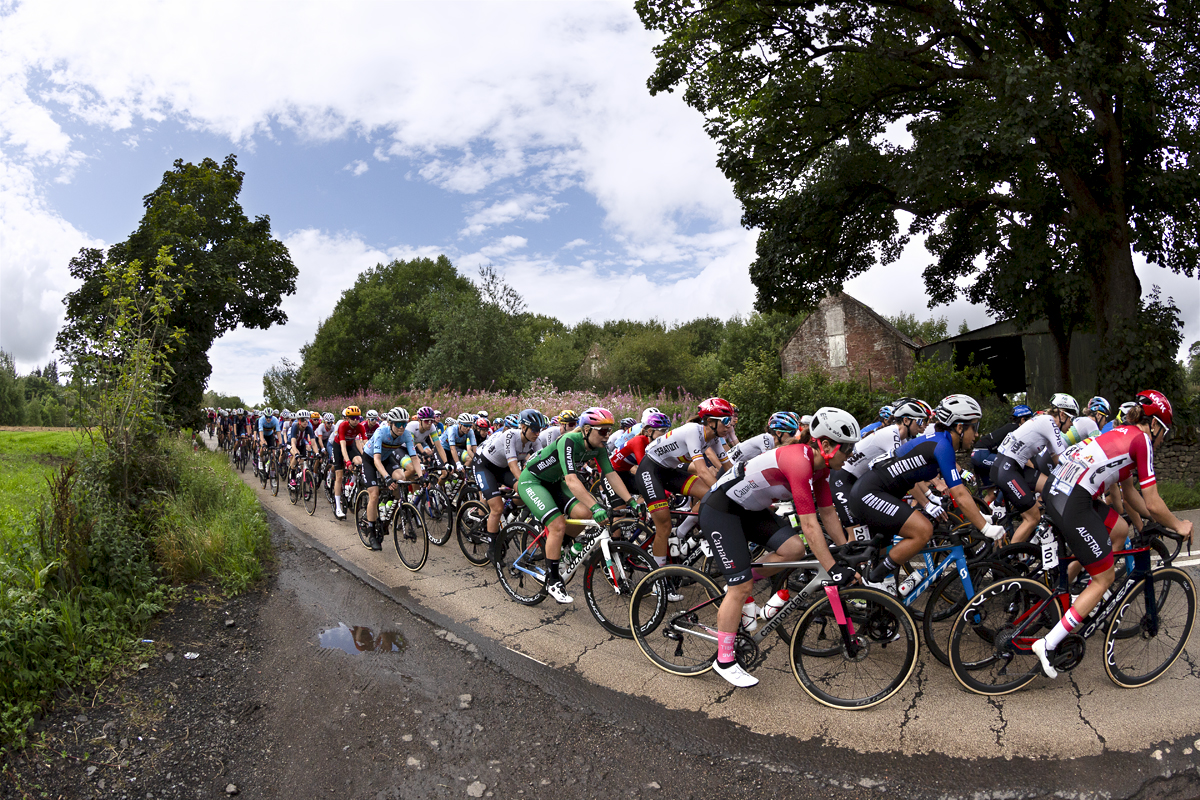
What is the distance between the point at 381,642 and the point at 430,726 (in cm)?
160

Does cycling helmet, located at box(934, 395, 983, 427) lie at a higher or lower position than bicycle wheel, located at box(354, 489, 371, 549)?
higher

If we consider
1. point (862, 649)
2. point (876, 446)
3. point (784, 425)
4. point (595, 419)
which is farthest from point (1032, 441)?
point (595, 419)

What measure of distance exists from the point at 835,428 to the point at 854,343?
2828 centimetres

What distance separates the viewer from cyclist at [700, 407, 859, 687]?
4.08 meters

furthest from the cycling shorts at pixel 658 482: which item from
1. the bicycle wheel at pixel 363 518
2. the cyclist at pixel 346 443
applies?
the cyclist at pixel 346 443

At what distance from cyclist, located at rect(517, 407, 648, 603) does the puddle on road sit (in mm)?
1399

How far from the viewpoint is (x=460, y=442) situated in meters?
10.5

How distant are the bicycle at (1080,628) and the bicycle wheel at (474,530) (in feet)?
17.0

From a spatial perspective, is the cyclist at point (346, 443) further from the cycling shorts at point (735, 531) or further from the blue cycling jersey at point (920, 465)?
the blue cycling jersey at point (920, 465)

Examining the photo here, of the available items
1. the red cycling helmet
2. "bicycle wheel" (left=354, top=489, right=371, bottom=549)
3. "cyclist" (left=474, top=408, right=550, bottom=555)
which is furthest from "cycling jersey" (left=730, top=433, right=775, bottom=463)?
"bicycle wheel" (left=354, top=489, right=371, bottom=549)

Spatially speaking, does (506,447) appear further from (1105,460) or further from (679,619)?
(1105,460)

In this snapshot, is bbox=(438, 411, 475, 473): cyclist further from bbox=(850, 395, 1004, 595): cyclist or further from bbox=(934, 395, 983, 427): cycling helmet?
bbox=(934, 395, 983, 427): cycling helmet

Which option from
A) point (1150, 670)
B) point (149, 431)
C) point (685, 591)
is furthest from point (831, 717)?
point (149, 431)

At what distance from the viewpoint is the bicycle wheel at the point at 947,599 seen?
4414 mm
